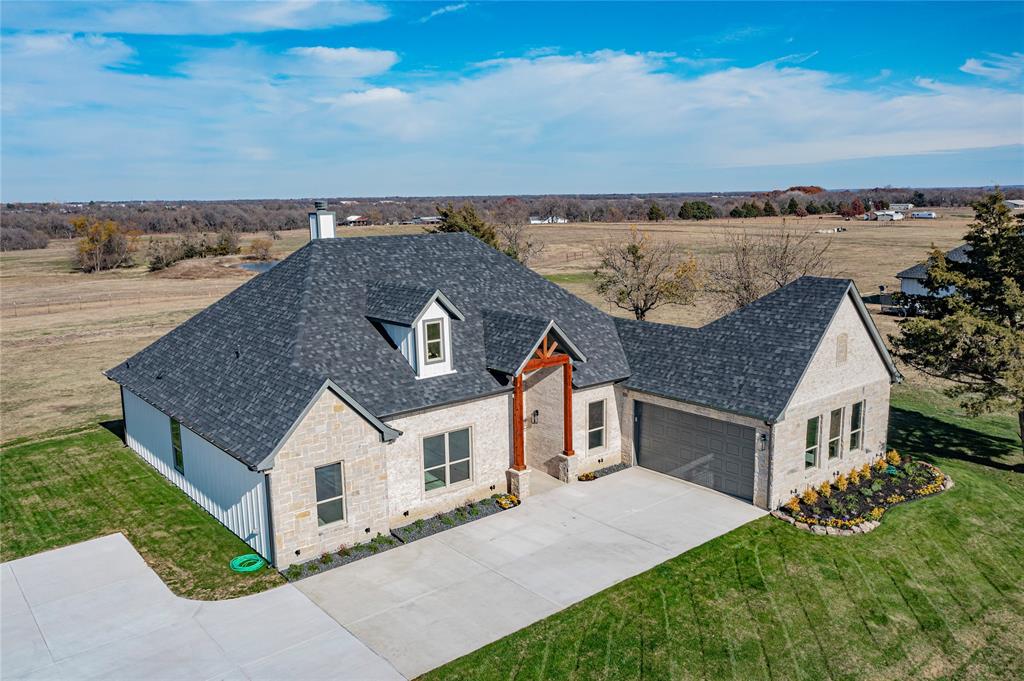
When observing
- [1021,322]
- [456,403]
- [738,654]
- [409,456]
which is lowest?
[738,654]

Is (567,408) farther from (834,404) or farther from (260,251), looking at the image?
(260,251)

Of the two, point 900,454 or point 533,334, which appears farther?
point 900,454

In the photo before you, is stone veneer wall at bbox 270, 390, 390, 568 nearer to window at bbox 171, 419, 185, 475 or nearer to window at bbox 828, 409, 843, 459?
window at bbox 171, 419, 185, 475

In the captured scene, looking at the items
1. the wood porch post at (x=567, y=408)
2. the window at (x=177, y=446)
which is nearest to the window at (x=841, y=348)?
the wood porch post at (x=567, y=408)

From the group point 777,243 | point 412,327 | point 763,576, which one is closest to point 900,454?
point 763,576

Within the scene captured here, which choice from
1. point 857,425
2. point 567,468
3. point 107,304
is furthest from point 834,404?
point 107,304

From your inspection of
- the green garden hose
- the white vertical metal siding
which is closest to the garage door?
the white vertical metal siding

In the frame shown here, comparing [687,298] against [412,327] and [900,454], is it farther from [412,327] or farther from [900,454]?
[412,327]

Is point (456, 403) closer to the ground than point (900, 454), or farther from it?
farther from it
